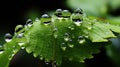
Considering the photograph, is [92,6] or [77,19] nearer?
[77,19]

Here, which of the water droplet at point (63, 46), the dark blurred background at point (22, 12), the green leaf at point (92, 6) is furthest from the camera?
the green leaf at point (92, 6)

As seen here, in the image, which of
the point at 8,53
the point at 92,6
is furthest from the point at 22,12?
the point at 8,53

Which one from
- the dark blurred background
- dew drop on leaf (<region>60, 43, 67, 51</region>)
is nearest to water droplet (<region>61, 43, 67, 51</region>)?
dew drop on leaf (<region>60, 43, 67, 51</region>)

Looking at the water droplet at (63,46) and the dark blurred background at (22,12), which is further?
the dark blurred background at (22,12)

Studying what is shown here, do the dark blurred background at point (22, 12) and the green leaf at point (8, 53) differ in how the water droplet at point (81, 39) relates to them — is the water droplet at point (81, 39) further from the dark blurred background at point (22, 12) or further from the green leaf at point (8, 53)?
the dark blurred background at point (22, 12)

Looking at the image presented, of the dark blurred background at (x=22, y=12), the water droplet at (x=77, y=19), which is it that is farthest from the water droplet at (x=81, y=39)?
the dark blurred background at (x=22, y=12)

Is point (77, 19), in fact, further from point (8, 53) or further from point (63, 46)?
point (8, 53)

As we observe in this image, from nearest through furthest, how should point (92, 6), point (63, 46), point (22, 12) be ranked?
point (63, 46), point (92, 6), point (22, 12)

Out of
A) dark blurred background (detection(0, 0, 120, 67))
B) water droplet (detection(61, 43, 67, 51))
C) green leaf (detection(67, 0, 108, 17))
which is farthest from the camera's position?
green leaf (detection(67, 0, 108, 17))

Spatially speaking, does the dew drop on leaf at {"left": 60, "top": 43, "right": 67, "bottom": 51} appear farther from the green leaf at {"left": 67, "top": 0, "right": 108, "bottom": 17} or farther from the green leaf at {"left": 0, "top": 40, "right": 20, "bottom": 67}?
the green leaf at {"left": 67, "top": 0, "right": 108, "bottom": 17}

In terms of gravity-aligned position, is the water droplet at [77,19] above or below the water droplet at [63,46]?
above

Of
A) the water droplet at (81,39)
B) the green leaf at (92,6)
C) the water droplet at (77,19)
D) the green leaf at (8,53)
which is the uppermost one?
the water droplet at (77,19)
